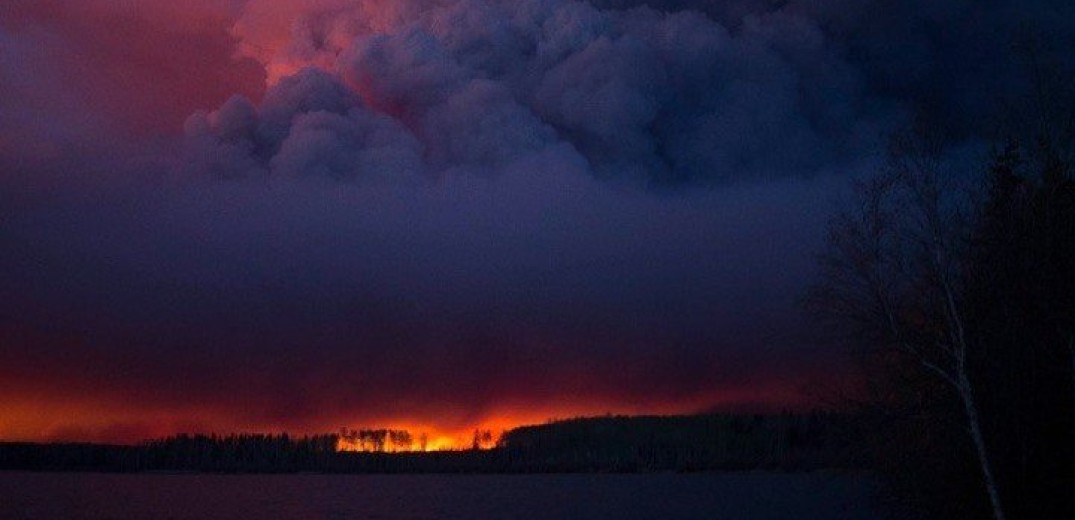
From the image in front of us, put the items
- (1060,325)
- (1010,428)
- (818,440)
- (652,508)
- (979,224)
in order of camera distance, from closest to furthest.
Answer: (1060,325) < (1010,428) < (979,224) < (652,508) < (818,440)

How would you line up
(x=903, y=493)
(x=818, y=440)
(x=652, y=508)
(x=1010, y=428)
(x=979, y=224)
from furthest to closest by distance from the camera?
(x=818, y=440)
(x=652, y=508)
(x=903, y=493)
(x=979, y=224)
(x=1010, y=428)

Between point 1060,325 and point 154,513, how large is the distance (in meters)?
77.3

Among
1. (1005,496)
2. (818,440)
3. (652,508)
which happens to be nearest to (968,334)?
(1005,496)

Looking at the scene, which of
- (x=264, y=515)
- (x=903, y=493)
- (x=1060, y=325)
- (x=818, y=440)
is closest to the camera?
(x=1060, y=325)

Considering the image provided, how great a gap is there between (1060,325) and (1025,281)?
143 cm

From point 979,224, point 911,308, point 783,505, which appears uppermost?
point 979,224

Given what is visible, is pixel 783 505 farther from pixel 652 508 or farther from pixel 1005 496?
pixel 1005 496

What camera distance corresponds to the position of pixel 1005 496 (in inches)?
956

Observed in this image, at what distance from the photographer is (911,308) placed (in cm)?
2422

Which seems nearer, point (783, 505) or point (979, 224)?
point (979, 224)

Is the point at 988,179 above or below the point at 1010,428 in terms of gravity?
above

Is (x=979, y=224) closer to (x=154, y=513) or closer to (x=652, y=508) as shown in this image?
(x=652, y=508)

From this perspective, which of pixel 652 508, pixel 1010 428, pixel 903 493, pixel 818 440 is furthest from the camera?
pixel 818 440

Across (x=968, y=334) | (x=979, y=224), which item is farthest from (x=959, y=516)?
(x=979, y=224)
